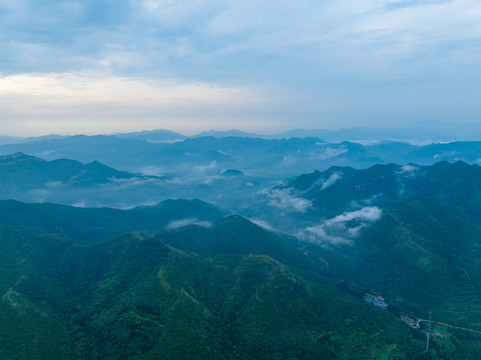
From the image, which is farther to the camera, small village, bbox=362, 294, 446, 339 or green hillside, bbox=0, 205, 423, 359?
small village, bbox=362, 294, 446, 339

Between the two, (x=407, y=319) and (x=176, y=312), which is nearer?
(x=176, y=312)

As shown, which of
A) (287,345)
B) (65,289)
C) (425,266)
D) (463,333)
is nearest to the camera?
(287,345)

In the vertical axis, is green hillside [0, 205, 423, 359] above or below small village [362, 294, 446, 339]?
above

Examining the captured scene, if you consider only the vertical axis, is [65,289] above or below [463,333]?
above

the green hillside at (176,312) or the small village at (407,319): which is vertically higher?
the green hillside at (176,312)

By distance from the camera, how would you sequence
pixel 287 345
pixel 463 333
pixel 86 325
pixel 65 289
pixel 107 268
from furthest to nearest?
pixel 107 268 → pixel 65 289 → pixel 463 333 → pixel 86 325 → pixel 287 345

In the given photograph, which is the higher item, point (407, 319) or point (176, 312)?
point (176, 312)

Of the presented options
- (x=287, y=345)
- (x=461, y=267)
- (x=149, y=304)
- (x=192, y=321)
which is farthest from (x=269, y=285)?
(x=461, y=267)

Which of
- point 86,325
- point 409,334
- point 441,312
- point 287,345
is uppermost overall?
point 86,325

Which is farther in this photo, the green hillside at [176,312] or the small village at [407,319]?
the small village at [407,319]

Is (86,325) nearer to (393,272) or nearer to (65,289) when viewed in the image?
A: (65,289)

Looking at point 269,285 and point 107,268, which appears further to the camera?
point 107,268
